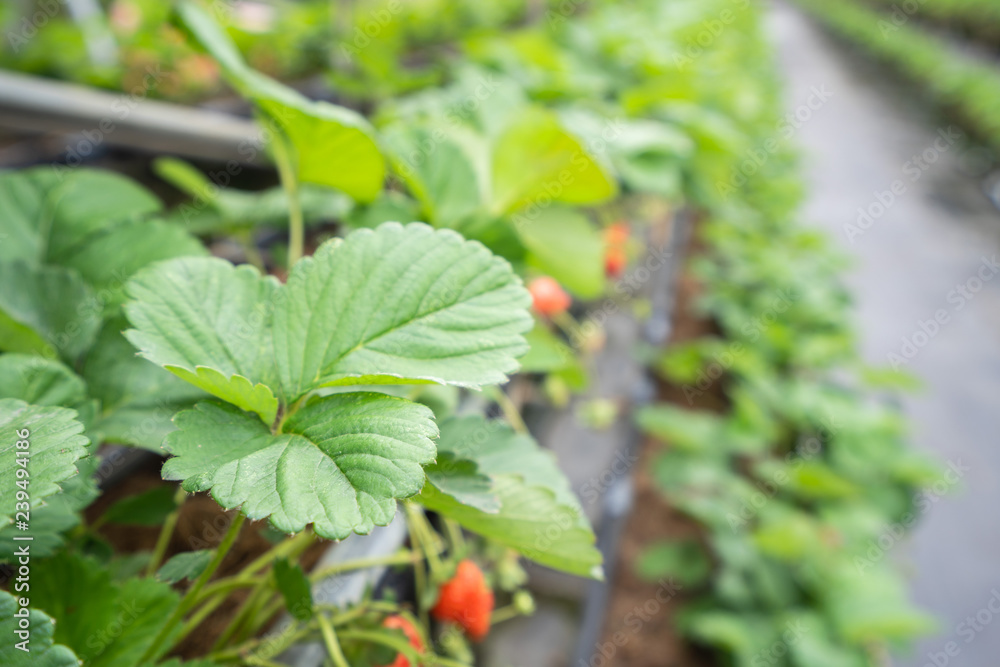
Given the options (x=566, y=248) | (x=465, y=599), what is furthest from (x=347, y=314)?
(x=566, y=248)

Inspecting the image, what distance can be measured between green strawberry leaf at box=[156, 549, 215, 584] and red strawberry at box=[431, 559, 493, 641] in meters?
0.17

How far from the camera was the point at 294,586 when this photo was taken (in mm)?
291

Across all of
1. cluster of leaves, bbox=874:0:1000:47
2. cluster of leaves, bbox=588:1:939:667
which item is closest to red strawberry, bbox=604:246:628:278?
cluster of leaves, bbox=588:1:939:667

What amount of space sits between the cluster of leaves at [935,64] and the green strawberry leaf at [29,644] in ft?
16.6

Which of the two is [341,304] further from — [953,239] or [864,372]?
[953,239]

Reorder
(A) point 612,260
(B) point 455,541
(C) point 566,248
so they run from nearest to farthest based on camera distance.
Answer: (B) point 455,541 < (C) point 566,248 < (A) point 612,260

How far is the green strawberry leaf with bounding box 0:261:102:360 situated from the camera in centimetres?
34

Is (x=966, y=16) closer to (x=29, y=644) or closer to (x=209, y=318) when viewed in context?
(x=209, y=318)

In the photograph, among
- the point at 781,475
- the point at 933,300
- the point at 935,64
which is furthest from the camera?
the point at 935,64

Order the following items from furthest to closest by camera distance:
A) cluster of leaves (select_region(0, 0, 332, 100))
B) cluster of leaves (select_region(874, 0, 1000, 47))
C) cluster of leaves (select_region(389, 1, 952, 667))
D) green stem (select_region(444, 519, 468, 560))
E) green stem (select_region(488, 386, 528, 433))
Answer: cluster of leaves (select_region(874, 0, 1000, 47))
cluster of leaves (select_region(0, 0, 332, 100))
cluster of leaves (select_region(389, 1, 952, 667))
green stem (select_region(488, 386, 528, 433))
green stem (select_region(444, 519, 468, 560))

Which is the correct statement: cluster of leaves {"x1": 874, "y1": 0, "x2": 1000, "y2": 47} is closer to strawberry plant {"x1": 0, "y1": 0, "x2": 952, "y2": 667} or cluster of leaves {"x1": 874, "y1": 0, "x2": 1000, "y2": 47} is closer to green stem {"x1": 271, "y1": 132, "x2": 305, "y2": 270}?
strawberry plant {"x1": 0, "y1": 0, "x2": 952, "y2": 667}

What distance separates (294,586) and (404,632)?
72 mm

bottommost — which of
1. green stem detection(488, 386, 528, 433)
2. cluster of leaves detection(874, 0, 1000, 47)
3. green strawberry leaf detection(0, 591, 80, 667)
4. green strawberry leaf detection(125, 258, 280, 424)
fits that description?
cluster of leaves detection(874, 0, 1000, 47)

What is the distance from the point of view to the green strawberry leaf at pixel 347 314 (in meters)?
0.27
